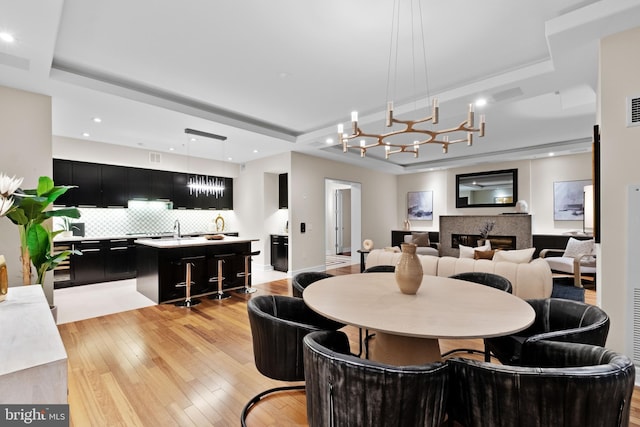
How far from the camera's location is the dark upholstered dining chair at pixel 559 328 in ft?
5.41

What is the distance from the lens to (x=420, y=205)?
948cm

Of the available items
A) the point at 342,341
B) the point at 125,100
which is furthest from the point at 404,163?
the point at 342,341

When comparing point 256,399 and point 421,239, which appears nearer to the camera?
point 256,399

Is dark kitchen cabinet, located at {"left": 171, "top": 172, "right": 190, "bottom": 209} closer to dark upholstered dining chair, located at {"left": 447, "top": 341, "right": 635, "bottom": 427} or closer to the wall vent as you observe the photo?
the wall vent

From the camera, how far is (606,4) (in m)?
2.24

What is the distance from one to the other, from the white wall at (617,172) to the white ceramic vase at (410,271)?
68.7 inches

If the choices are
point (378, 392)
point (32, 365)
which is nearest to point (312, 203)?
point (378, 392)

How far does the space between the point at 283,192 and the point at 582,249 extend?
6287mm

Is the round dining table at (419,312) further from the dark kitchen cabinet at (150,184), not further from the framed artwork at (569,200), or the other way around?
the framed artwork at (569,200)

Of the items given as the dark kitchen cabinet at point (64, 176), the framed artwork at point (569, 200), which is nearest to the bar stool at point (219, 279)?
the dark kitchen cabinet at point (64, 176)

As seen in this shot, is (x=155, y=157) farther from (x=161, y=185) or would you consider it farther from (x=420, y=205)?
(x=420, y=205)

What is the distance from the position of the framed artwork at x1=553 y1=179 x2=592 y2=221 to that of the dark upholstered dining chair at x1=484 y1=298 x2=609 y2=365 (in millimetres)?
6352

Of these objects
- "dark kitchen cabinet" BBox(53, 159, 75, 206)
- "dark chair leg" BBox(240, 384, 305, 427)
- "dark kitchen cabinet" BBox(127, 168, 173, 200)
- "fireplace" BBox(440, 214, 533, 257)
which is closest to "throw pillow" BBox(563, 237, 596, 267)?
"fireplace" BBox(440, 214, 533, 257)

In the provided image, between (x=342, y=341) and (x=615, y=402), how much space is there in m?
1.15
